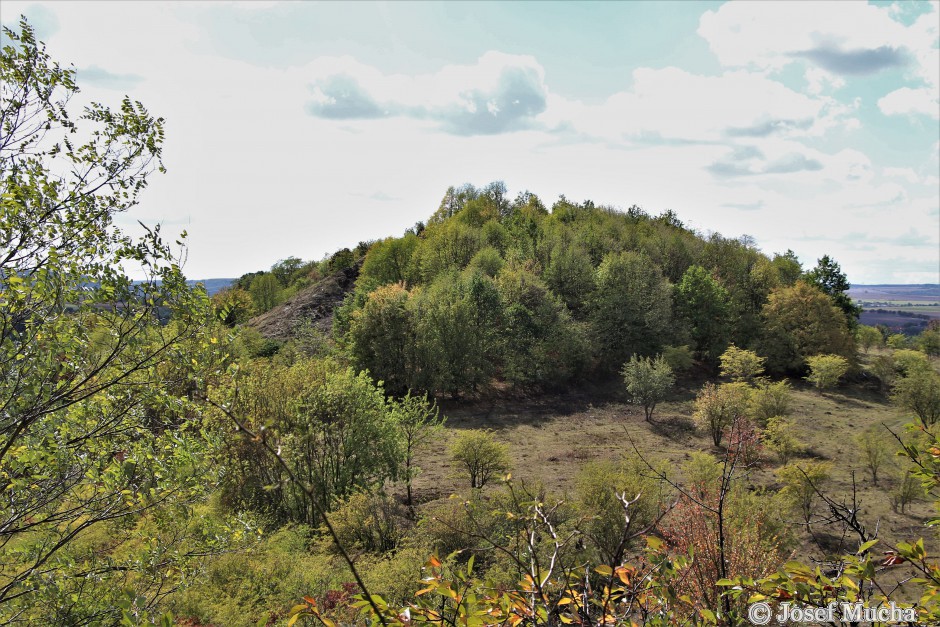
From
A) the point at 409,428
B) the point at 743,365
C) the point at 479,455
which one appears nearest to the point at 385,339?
the point at 409,428

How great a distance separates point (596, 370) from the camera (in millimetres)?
44188

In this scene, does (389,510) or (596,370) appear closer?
(389,510)

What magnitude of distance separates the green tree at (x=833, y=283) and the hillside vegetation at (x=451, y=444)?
0.30 meters

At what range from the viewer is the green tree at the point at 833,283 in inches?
2127

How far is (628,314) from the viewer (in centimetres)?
4344

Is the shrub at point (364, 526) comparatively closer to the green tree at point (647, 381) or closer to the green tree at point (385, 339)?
the green tree at point (647, 381)

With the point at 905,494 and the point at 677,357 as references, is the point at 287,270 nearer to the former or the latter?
the point at 677,357

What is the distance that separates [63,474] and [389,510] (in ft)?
40.8

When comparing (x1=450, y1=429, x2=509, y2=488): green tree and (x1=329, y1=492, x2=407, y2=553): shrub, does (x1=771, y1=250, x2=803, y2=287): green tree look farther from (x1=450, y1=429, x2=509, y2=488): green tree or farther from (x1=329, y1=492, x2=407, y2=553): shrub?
(x1=329, y1=492, x2=407, y2=553): shrub

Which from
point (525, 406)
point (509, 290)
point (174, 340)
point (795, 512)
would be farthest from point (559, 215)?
point (174, 340)

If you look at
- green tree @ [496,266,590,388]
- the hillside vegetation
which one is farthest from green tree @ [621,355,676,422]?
green tree @ [496,266,590,388]

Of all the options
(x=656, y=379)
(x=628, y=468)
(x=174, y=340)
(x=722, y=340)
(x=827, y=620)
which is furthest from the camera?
(x=722, y=340)

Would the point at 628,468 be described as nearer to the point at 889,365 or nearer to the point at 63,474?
the point at 63,474

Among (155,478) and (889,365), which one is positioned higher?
(155,478)
